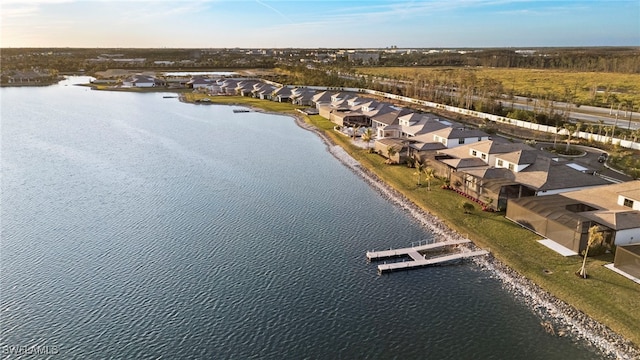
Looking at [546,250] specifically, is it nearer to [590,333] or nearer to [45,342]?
[590,333]

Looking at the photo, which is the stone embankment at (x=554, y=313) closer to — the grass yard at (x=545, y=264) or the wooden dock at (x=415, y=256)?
the grass yard at (x=545, y=264)

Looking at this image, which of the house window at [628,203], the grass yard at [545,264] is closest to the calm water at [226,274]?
the grass yard at [545,264]

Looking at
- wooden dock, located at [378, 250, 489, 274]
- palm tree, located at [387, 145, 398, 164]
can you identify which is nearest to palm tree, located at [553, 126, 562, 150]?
palm tree, located at [387, 145, 398, 164]

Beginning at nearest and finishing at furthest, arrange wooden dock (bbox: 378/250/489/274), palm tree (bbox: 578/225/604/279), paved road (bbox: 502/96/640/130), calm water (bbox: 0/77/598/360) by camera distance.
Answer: calm water (bbox: 0/77/598/360)
palm tree (bbox: 578/225/604/279)
wooden dock (bbox: 378/250/489/274)
paved road (bbox: 502/96/640/130)

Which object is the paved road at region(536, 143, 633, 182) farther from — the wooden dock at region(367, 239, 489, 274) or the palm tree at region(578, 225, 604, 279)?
the wooden dock at region(367, 239, 489, 274)

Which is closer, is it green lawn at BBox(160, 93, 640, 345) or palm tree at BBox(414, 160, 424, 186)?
green lawn at BBox(160, 93, 640, 345)

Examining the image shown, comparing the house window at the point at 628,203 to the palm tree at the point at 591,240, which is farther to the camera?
the house window at the point at 628,203
